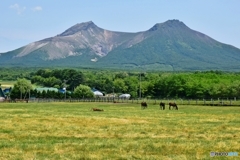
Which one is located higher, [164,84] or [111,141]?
[164,84]

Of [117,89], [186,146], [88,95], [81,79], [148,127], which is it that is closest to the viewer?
[186,146]

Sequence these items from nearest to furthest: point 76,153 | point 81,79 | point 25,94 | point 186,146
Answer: point 76,153
point 186,146
point 25,94
point 81,79

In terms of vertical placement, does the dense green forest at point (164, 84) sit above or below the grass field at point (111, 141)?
above

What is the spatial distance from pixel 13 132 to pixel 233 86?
279ft

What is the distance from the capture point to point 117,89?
156500mm

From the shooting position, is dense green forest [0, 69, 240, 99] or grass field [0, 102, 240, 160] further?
dense green forest [0, 69, 240, 99]

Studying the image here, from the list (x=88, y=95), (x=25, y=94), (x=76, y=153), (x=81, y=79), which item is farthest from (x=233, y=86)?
(x=76, y=153)

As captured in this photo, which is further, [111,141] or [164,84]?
[164,84]

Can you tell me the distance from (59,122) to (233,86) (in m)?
79.7

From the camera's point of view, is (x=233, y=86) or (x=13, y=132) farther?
(x=233, y=86)

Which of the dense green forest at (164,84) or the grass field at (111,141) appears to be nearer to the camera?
the grass field at (111,141)

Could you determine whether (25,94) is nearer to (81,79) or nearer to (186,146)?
(81,79)

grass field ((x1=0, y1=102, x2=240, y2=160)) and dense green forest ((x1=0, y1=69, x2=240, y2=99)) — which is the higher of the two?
dense green forest ((x1=0, y1=69, x2=240, y2=99))

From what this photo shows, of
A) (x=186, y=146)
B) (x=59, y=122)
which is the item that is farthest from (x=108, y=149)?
(x=59, y=122)
